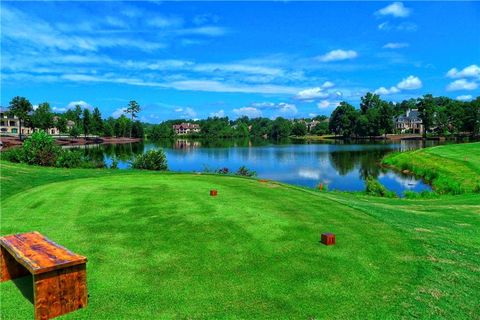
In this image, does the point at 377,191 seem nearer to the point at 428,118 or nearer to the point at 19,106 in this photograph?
the point at 19,106

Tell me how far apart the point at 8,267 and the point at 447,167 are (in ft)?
151

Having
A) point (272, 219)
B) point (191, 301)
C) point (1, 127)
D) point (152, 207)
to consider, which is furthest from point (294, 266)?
point (1, 127)

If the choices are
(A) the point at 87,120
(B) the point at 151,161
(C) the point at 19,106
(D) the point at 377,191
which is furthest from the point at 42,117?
(D) the point at 377,191

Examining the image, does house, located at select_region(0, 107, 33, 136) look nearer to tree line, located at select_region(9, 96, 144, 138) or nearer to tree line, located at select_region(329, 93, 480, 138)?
tree line, located at select_region(9, 96, 144, 138)

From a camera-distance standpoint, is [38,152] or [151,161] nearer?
[38,152]

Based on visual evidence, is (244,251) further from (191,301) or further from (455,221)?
(455,221)

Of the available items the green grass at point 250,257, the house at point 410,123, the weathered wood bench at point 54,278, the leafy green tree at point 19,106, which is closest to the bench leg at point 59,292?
the weathered wood bench at point 54,278

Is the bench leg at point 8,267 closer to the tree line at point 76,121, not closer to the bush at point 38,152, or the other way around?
the bush at point 38,152

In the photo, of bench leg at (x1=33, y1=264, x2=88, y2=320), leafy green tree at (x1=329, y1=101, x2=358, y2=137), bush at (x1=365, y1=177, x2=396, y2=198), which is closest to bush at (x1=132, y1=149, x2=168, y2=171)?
bush at (x1=365, y1=177, x2=396, y2=198)

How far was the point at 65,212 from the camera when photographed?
10.9 meters

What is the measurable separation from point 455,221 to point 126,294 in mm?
11189

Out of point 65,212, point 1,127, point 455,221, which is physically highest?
point 1,127

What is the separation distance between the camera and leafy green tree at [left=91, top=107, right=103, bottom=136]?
145 m

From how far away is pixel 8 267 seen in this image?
267 inches
